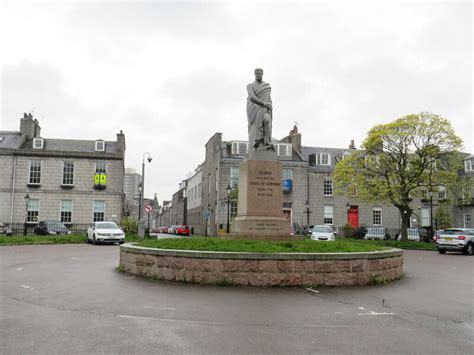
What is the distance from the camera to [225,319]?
20.4 ft

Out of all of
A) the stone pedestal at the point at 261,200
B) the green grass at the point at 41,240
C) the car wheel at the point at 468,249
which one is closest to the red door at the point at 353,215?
the car wheel at the point at 468,249

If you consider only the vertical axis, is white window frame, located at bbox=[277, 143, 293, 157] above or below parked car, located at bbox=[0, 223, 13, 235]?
above

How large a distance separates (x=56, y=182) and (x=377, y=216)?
33.1m

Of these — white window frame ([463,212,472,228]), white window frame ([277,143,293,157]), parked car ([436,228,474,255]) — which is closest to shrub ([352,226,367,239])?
white window frame ([277,143,293,157])

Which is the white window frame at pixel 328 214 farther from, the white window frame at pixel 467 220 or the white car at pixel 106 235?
the white car at pixel 106 235

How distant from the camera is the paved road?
16.4ft

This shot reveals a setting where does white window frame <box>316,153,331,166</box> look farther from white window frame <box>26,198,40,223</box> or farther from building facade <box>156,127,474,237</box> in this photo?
white window frame <box>26,198,40,223</box>

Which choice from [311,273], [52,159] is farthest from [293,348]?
[52,159]

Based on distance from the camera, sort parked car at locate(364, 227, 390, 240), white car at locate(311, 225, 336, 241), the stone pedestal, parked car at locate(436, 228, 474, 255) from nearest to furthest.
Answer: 1. the stone pedestal
2. parked car at locate(436, 228, 474, 255)
3. white car at locate(311, 225, 336, 241)
4. parked car at locate(364, 227, 390, 240)

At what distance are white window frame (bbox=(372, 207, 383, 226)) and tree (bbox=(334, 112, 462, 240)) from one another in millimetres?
13887

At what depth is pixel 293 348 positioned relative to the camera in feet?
16.2

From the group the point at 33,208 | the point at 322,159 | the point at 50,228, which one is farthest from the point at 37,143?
the point at 322,159

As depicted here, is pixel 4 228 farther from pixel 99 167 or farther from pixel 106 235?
pixel 106 235

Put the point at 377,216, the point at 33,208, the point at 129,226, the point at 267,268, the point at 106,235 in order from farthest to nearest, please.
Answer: the point at 377,216
the point at 33,208
the point at 129,226
the point at 106,235
the point at 267,268
